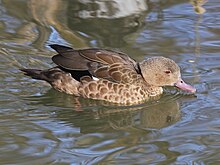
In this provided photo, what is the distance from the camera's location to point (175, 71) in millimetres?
8656

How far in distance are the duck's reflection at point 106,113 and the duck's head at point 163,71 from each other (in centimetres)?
24

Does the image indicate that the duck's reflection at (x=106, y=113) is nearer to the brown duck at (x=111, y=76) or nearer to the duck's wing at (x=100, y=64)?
the brown duck at (x=111, y=76)

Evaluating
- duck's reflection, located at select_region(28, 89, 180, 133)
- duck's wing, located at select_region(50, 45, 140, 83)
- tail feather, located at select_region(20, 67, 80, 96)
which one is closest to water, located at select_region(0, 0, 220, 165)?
duck's reflection, located at select_region(28, 89, 180, 133)

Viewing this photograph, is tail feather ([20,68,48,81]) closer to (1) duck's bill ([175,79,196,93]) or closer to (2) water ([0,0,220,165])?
(2) water ([0,0,220,165])

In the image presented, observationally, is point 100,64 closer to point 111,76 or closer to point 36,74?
point 111,76

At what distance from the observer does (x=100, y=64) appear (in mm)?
8625

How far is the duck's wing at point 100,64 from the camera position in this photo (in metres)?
8.59

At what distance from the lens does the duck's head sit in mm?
8656

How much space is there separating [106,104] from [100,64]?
47 cm

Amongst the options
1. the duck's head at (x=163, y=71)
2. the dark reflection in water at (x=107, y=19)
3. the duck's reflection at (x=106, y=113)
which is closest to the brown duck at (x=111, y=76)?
the duck's head at (x=163, y=71)

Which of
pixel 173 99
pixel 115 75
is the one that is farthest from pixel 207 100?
pixel 115 75

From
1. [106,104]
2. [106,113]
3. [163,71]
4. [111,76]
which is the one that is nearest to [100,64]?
[111,76]

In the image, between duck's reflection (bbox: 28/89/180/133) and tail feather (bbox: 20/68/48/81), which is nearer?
duck's reflection (bbox: 28/89/180/133)

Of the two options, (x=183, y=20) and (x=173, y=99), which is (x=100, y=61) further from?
(x=183, y=20)
